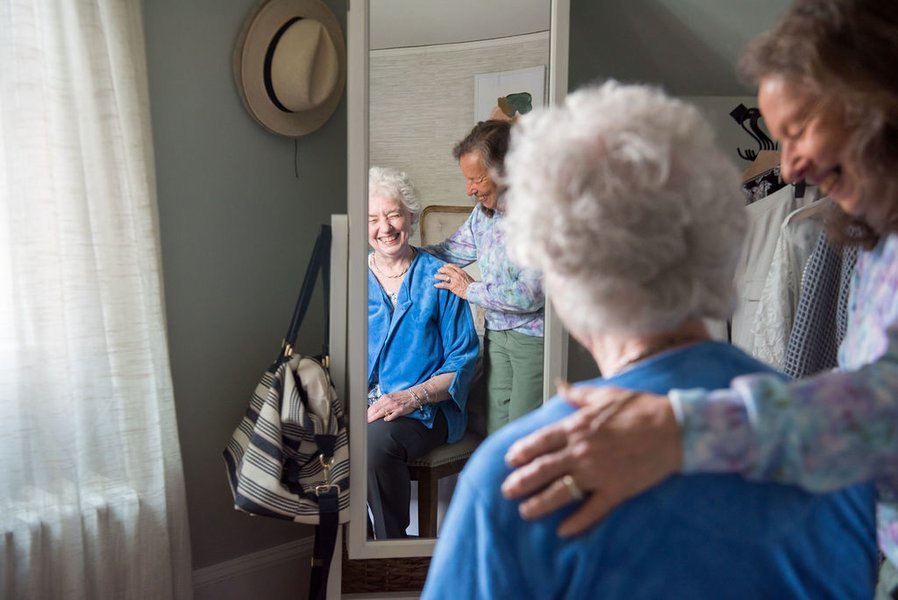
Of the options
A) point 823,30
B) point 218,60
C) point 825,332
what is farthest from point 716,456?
point 218,60

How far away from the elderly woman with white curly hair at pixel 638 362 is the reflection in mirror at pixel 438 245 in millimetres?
1177

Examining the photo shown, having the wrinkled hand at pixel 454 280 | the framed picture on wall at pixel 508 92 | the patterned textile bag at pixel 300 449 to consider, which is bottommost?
the patterned textile bag at pixel 300 449

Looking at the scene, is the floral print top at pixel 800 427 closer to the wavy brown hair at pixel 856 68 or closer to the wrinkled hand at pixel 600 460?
the wrinkled hand at pixel 600 460

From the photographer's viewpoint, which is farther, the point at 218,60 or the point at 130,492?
the point at 218,60

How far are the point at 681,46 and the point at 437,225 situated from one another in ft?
3.89

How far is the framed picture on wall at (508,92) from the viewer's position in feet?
6.76

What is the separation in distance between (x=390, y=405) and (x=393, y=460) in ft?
0.48

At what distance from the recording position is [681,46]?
2707mm

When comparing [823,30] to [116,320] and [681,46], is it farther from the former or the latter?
[681,46]

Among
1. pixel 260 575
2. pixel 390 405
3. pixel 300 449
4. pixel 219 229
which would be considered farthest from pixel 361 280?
pixel 260 575

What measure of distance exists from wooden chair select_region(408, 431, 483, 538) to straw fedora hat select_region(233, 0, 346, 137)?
99 centimetres

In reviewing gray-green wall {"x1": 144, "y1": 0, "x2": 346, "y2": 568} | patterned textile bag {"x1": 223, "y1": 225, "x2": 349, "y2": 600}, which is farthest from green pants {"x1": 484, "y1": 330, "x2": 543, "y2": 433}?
gray-green wall {"x1": 144, "y1": 0, "x2": 346, "y2": 568}

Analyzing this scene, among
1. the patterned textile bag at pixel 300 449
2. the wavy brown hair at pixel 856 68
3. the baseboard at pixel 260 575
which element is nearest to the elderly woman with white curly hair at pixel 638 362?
the wavy brown hair at pixel 856 68

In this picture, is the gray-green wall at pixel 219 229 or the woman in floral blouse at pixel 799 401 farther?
the gray-green wall at pixel 219 229
